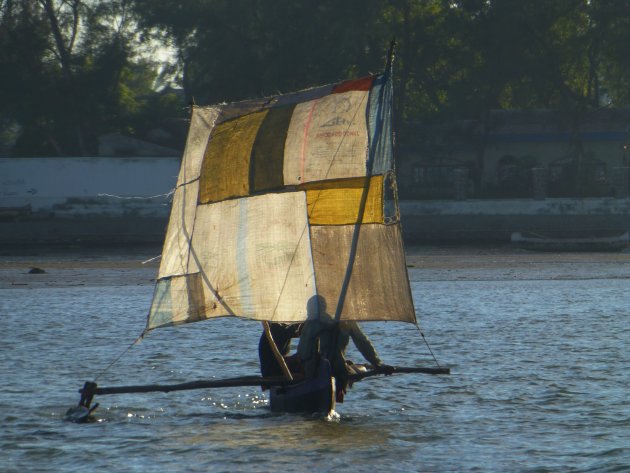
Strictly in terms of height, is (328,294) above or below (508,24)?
below

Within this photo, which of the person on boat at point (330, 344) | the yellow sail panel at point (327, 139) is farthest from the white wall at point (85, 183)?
the person on boat at point (330, 344)

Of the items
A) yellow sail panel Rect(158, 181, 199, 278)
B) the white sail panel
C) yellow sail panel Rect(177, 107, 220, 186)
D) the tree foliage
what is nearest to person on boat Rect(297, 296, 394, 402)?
the white sail panel

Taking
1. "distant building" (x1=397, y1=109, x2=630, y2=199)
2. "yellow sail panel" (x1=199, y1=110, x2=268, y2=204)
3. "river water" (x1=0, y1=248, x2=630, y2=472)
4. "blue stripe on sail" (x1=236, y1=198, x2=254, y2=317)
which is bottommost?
"river water" (x1=0, y1=248, x2=630, y2=472)

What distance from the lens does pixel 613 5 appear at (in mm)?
51688

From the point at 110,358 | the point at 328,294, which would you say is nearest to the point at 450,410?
the point at 328,294

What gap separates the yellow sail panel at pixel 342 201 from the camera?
13172mm

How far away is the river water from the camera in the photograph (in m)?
12.1

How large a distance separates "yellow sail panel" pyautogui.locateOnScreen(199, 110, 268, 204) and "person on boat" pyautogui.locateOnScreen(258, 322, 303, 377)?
1.72 m

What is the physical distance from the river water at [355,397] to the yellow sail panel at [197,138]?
2.92 m

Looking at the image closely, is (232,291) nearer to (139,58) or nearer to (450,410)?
(450,410)

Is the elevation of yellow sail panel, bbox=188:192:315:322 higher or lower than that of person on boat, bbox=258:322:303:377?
higher

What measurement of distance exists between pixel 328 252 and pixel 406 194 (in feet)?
128

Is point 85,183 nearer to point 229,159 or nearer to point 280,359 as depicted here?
point 229,159

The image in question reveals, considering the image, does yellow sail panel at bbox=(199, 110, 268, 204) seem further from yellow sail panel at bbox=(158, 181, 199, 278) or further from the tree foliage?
the tree foliage
